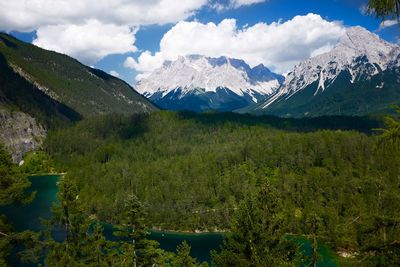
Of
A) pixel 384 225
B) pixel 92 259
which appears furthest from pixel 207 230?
pixel 384 225

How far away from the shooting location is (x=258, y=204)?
28.1 meters

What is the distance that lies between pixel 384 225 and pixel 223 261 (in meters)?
17.8

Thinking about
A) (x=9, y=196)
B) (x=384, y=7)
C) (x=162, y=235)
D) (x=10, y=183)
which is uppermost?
(x=384, y=7)

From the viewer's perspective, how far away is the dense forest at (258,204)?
10188 millimetres

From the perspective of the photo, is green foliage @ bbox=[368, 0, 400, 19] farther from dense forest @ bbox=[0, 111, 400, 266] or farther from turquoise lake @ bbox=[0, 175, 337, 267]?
turquoise lake @ bbox=[0, 175, 337, 267]

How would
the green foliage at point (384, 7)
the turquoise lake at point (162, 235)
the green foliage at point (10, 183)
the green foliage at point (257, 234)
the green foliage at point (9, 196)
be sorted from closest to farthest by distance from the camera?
the green foliage at point (384, 7)
the green foliage at point (9, 196)
the green foliage at point (10, 183)
the green foliage at point (257, 234)
the turquoise lake at point (162, 235)

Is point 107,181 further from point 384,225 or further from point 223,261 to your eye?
point 384,225

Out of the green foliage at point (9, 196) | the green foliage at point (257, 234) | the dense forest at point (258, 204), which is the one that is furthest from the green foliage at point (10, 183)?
the green foliage at point (257, 234)

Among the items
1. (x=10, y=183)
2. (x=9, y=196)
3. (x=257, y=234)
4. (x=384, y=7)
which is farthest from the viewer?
(x=257, y=234)

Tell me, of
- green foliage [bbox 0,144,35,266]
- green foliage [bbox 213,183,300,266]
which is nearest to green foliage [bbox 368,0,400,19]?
green foliage [bbox 213,183,300,266]

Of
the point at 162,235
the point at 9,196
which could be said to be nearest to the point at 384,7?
the point at 9,196

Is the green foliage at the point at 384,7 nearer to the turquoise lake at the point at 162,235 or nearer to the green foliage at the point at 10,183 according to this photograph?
the green foliage at the point at 10,183

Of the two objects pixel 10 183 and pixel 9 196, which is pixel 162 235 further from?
pixel 9 196

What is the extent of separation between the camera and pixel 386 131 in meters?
9.79
